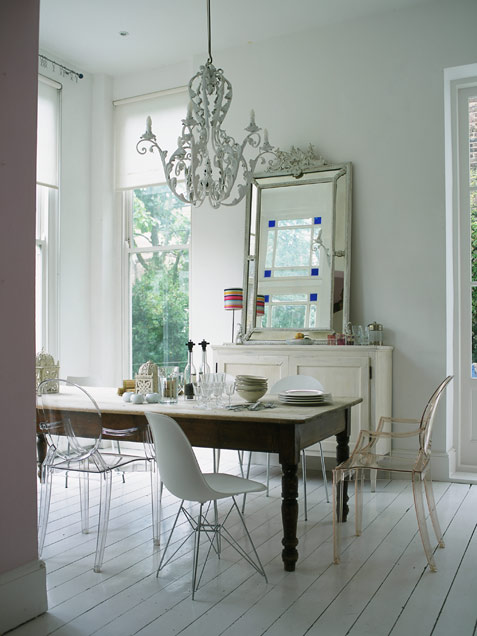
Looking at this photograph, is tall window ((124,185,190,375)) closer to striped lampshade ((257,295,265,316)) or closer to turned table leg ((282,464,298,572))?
striped lampshade ((257,295,265,316))

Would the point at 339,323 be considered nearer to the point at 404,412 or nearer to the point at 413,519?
the point at 404,412

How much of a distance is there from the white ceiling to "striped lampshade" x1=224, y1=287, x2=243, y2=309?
223 centimetres

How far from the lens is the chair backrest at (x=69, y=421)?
3217 mm

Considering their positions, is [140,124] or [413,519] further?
[140,124]

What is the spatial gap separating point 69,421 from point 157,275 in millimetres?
3321

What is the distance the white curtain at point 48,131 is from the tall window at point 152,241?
73 cm

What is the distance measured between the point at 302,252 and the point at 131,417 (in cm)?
241

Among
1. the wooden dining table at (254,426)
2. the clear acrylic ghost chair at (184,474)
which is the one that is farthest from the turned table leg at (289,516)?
the clear acrylic ghost chair at (184,474)

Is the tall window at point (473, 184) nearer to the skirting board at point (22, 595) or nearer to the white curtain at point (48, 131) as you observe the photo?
the white curtain at point (48, 131)

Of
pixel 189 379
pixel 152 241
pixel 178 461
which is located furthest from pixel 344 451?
pixel 152 241

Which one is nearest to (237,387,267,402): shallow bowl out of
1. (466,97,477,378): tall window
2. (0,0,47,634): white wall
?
(0,0,47,634): white wall

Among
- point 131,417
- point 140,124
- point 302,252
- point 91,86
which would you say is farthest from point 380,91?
point 131,417

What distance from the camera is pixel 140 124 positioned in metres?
6.46

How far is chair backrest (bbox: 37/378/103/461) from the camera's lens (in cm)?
322
